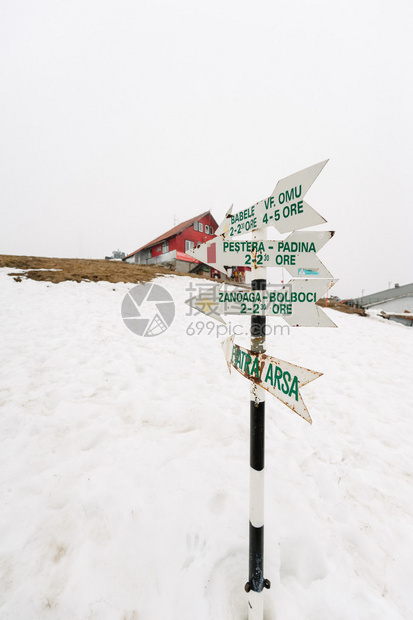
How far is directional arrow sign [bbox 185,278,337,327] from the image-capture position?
1734 mm

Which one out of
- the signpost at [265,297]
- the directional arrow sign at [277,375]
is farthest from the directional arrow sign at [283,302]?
the directional arrow sign at [277,375]

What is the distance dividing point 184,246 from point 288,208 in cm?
3039

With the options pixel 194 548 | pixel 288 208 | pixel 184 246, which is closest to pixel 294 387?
pixel 288 208

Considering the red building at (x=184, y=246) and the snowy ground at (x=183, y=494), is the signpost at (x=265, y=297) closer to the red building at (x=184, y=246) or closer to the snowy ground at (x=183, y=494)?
the snowy ground at (x=183, y=494)

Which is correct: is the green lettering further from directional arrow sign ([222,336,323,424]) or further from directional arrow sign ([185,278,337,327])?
directional arrow sign ([185,278,337,327])

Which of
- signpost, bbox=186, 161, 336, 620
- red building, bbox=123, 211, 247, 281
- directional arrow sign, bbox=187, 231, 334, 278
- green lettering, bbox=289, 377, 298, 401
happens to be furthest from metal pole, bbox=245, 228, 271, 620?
red building, bbox=123, 211, 247, 281

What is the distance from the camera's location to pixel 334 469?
3.29m

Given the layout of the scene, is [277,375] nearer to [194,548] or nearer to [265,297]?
[265,297]

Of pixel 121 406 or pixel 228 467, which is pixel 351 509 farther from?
pixel 121 406

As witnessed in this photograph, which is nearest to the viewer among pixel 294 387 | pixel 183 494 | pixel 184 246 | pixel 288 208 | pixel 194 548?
pixel 294 387

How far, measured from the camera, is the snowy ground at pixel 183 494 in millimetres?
2018

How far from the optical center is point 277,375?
5.62 ft

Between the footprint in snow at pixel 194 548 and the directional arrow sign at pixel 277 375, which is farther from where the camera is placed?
Answer: the footprint in snow at pixel 194 548

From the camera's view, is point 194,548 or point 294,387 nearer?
point 294,387
